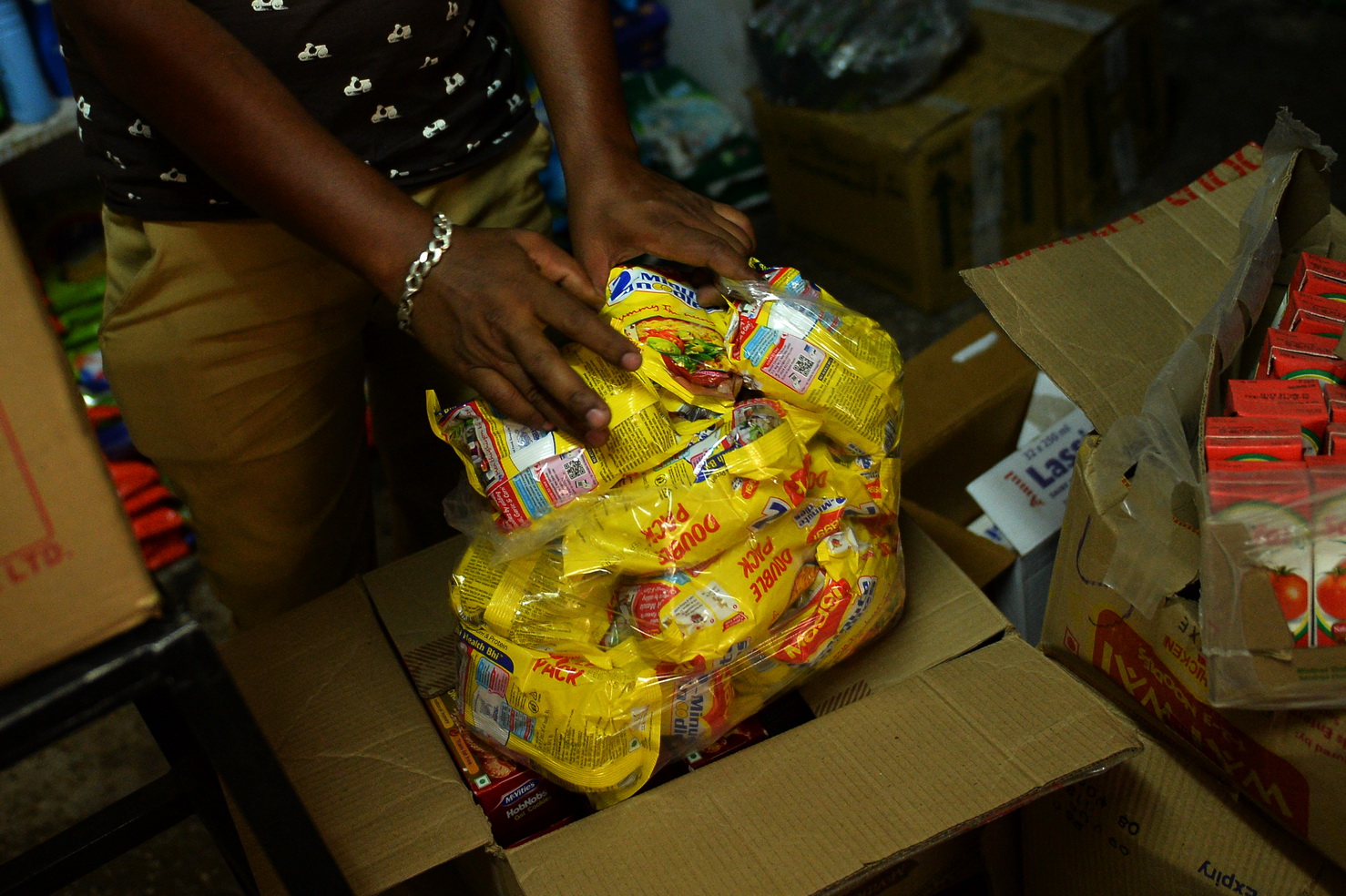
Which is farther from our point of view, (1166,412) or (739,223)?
(739,223)

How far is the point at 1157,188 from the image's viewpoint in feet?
8.07

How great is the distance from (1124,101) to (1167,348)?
157 centimetres

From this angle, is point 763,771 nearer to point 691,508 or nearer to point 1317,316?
point 691,508

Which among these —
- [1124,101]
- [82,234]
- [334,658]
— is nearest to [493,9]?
[334,658]

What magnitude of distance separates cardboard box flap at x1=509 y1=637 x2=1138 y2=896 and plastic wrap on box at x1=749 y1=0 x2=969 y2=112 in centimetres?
154

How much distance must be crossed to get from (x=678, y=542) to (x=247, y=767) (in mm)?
365

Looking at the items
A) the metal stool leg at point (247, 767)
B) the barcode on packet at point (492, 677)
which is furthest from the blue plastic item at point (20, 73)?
the metal stool leg at point (247, 767)

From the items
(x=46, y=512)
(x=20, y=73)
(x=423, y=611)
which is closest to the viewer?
(x=46, y=512)

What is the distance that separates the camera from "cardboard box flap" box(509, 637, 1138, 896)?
2.66 feet

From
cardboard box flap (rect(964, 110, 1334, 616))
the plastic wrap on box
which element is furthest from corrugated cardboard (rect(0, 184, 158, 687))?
the plastic wrap on box

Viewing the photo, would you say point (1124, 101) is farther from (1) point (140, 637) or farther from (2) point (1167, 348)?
(1) point (140, 637)

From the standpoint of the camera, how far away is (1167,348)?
1.04 meters

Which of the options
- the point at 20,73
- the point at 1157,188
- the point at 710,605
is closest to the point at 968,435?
the point at 710,605

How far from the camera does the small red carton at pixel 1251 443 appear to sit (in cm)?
83
